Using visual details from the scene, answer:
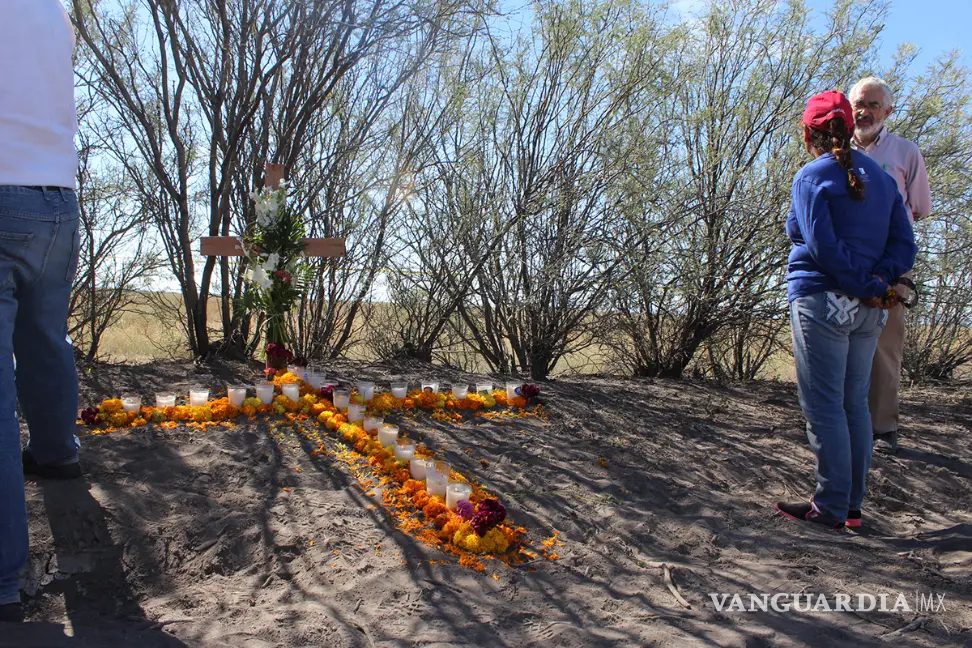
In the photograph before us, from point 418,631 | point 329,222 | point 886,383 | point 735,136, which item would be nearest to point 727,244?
point 735,136

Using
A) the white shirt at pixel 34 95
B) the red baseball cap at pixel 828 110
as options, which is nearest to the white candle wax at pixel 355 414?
the white shirt at pixel 34 95

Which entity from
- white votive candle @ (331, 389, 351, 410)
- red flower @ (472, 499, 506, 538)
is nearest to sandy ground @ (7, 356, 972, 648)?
red flower @ (472, 499, 506, 538)

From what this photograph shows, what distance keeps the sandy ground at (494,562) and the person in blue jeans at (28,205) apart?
0.35 m

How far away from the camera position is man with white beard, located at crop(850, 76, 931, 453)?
11.5 ft

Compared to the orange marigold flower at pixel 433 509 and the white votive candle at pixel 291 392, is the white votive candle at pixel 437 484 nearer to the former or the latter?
the orange marigold flower at pixel 433 509

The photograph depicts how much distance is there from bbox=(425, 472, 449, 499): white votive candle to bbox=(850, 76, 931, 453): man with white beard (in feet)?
7.96

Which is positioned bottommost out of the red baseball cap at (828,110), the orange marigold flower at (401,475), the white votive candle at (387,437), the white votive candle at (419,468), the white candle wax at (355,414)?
the orange marigold flower at (401,475)

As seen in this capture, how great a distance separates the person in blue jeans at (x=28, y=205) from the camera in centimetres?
193

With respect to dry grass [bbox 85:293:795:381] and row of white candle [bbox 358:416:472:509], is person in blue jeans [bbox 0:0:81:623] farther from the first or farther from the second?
dry grass [bbox 85:293:795:381]

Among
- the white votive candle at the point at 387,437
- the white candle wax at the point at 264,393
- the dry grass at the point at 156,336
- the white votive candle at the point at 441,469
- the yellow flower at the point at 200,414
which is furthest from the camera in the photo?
the dry grass at the point at 156,336

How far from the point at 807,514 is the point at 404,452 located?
1.82 metres

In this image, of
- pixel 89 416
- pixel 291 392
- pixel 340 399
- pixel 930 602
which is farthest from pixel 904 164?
pixel 89 416

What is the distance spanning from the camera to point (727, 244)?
5254 mm

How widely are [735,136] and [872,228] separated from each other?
3.20m
